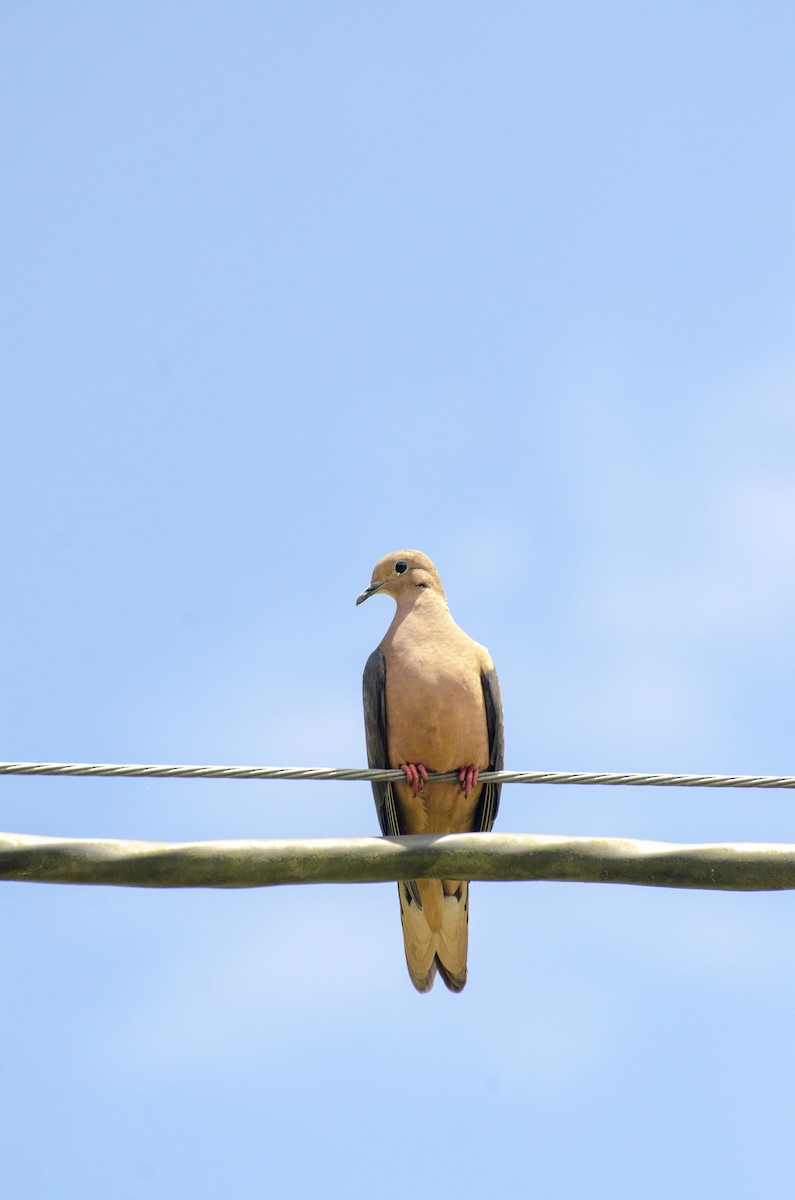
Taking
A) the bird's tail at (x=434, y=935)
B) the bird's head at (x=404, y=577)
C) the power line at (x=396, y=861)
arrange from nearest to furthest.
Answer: the power line at (x=396, y=861) → the bird's tail at (x=434, y=935) → the bird's head at (x=404, y=577)

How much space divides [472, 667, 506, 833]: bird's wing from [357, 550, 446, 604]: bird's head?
68 centimetres

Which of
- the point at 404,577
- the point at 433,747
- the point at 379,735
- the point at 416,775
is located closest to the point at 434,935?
the point at 416,775

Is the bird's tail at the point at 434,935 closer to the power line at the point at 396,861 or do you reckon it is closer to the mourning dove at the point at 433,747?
the mourning dove at the point at 433,747

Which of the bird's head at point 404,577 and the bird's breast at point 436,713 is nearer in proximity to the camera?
the bird's breast at point 436,713

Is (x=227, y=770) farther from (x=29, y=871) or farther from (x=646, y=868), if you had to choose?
(x=646, y=868)

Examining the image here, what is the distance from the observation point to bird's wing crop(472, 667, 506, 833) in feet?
23.7

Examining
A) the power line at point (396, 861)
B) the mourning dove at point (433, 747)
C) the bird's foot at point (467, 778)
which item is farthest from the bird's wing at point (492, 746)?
the power line at point (396, 861)

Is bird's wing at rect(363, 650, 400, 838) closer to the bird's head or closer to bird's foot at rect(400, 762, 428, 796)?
bird's foot at rect(400, 762, 428, 796)

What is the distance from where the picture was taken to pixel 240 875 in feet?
15.5

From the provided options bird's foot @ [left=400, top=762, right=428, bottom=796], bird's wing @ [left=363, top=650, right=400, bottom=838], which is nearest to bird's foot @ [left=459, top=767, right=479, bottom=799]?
bird's foot @ [left=400, top=762, right=428, bottom=796]

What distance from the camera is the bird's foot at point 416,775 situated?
22.7ft

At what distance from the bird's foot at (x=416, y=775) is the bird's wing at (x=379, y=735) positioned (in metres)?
0.15

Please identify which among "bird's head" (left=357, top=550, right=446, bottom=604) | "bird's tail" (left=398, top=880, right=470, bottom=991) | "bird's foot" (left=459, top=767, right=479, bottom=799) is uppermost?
"bird's head" (left=357, top=550, right=446, bottom=604)

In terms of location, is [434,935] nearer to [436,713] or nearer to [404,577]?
[436,713]
